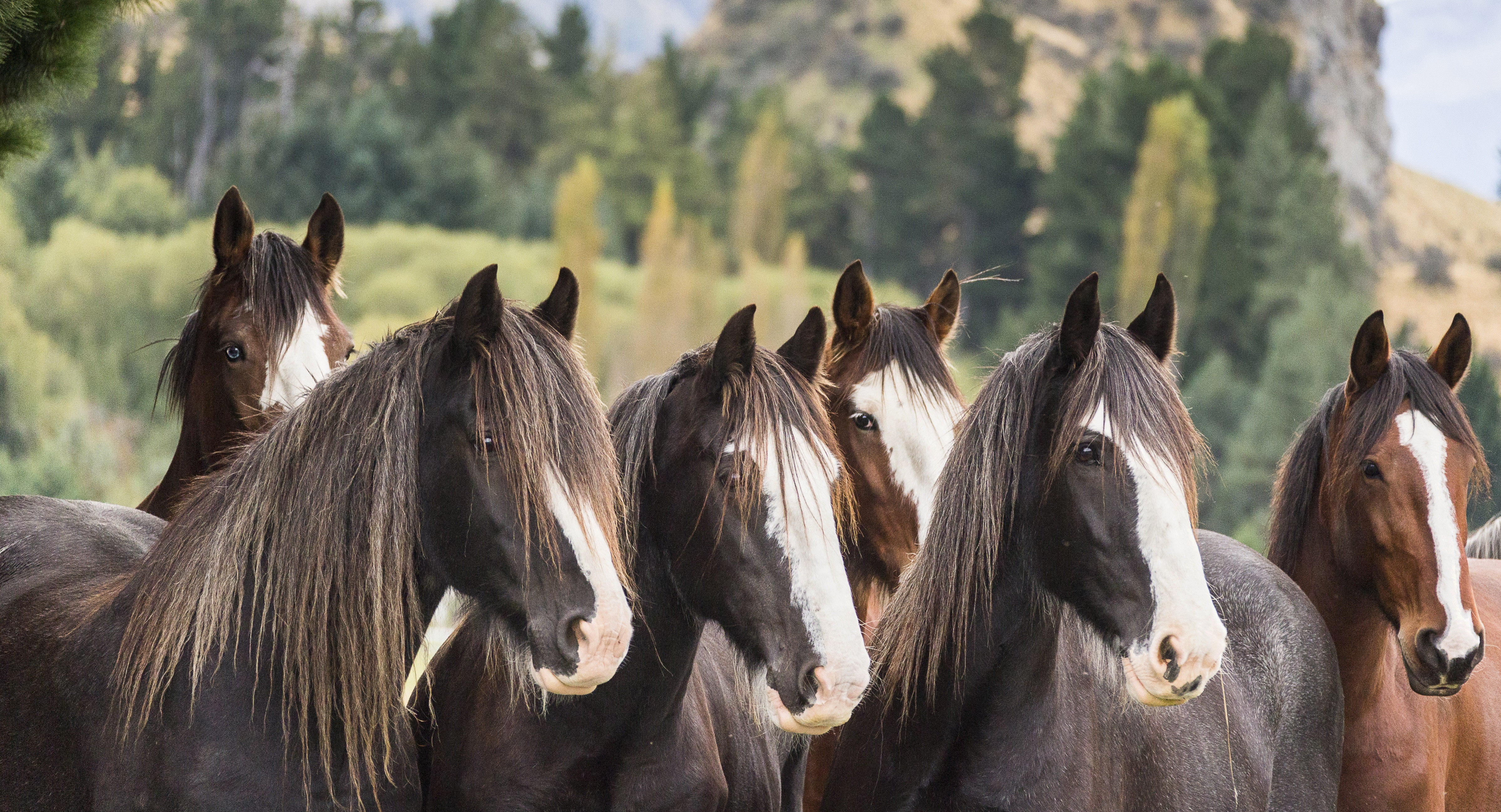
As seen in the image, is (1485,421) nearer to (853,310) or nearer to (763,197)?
(853,310)

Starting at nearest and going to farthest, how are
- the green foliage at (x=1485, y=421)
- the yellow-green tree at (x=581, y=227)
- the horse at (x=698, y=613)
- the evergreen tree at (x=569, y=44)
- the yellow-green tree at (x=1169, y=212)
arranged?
the horse at (x=698, y=613)
the green foliage at (x=1485, y=421)
the yellow-green tree at (x=1169, y=212)
the yellow-green tree at (x=581, y=227)
the evergreen tree at (x=569, y=44)

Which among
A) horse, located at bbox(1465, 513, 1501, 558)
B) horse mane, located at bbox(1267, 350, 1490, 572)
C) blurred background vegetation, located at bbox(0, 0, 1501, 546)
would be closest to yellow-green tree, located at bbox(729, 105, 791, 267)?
blurred background vegetation, located at bbox(0, 0, 1501, 546)

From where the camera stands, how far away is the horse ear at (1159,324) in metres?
3.43

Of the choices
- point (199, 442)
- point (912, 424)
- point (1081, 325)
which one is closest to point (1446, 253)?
point (912, 424)

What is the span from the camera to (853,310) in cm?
450

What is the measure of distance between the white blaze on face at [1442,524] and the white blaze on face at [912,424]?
1.41 m

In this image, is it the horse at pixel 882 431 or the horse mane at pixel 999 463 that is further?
the horse at pixel 882 431

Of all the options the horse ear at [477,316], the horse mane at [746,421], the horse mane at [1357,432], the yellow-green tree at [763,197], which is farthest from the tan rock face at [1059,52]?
the horse ear at [477,316]

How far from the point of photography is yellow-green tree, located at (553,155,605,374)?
36.8 meters

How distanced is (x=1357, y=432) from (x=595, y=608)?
278 cm

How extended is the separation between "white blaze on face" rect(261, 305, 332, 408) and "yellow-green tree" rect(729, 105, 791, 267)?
1556 inches

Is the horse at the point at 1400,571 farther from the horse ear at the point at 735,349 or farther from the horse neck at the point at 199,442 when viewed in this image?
the horse neck at the point at 199,442

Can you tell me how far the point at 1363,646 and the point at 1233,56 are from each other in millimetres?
38457

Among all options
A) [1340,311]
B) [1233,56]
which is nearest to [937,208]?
[1233,56]
